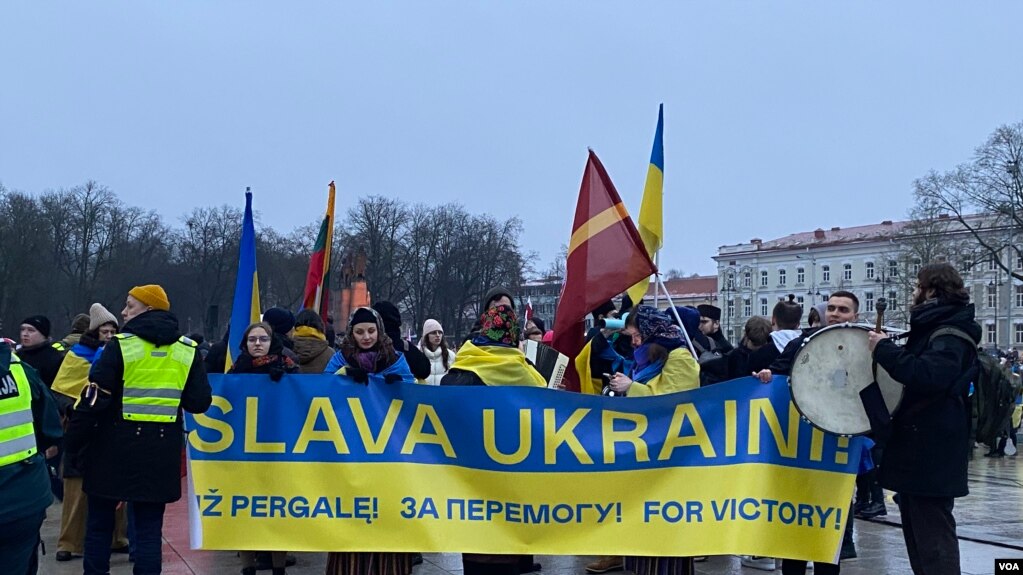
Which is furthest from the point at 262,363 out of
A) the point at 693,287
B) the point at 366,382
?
the point at 693,287

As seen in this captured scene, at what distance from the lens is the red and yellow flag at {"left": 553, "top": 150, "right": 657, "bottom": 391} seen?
686 cm

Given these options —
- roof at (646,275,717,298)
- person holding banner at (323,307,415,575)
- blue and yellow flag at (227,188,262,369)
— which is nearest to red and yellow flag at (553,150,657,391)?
person holding banner at (323,307,415,575)

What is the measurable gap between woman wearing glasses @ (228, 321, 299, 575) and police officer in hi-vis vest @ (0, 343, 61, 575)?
229 centimetres

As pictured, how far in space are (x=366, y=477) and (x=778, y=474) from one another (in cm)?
227

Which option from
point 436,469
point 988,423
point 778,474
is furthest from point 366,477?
point 988,423

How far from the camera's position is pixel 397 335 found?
804cm

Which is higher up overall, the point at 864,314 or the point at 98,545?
the point at 864,314

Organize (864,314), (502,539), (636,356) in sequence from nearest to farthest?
(502,539), (636,356), (864,314)

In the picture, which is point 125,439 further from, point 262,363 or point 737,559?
point 737,559

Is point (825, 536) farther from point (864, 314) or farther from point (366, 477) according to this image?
point (864, 314)

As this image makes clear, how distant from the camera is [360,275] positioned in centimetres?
4922

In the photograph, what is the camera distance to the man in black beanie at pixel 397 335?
791cm

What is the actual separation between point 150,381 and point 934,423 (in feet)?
13.5

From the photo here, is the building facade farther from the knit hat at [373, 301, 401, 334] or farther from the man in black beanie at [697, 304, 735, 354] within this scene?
the knit hat at [373, 301, 401, 334]
